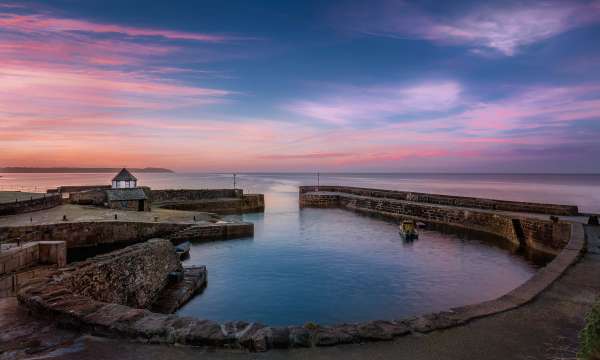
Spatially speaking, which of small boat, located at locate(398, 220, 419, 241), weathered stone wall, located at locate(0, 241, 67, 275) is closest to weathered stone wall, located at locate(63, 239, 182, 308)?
weathered stone wall, located at locate(0, 241, 67, 275)

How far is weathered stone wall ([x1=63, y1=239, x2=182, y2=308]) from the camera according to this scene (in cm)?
1026

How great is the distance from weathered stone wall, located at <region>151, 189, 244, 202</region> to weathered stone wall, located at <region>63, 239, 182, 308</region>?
39640mm

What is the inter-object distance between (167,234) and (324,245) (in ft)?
45.3

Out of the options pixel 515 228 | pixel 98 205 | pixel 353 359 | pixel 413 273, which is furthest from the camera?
pixel 98 205

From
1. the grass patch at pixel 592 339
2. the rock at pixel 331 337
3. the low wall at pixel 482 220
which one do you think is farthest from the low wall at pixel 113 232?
the grass patch at pixel 592 339

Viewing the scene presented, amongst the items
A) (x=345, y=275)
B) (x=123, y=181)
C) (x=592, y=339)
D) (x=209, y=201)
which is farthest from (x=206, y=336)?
(x=209, y=201)

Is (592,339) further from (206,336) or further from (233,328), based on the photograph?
(206,336)

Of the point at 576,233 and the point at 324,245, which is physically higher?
the point at 576,233

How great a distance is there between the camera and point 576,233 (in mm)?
18047

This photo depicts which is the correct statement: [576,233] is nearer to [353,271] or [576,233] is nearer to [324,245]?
[353,271]

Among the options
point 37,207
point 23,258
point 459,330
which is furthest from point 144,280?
point 37,207

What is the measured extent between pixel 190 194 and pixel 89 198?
17.0 m

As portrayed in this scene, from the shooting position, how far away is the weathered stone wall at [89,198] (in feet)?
128

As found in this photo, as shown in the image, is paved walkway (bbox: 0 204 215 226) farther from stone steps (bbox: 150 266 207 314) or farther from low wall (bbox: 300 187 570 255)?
low wall (bbox: 300 187 570 255)
